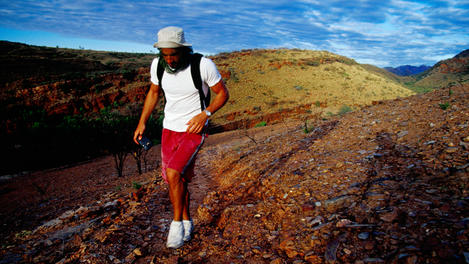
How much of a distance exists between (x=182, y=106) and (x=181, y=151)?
1.40 ft

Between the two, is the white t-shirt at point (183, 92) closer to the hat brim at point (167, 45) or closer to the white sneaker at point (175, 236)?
the hat brim at point (167, 45)

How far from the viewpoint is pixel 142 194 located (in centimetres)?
476

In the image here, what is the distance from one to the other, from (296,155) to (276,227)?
244cm

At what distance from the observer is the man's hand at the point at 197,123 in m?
2.42

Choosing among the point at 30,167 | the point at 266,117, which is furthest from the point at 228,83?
the point at 30,167

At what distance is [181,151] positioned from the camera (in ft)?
8.14

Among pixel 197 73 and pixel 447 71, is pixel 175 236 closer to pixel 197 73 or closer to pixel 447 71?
pixel 197 73

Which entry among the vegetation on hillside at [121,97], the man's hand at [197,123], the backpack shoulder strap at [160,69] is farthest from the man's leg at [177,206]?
the vegetation on hillside at [121,97]

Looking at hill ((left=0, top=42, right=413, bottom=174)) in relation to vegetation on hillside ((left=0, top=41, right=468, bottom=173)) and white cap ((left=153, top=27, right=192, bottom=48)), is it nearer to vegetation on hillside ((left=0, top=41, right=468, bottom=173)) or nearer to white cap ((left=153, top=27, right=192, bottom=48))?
vegetation on hillside ((left=0, top=41, right=468, bottom=173))

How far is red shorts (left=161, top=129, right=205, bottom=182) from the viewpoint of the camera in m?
2.47

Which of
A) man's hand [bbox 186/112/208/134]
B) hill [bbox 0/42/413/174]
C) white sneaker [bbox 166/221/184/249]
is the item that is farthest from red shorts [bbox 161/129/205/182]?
hill [bbox 0/42/413/174]

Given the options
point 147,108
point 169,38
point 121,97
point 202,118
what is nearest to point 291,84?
point 121,97

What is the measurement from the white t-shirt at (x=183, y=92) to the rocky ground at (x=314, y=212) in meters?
1.25

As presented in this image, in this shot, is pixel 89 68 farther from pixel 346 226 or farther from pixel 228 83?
pixel 346 226
